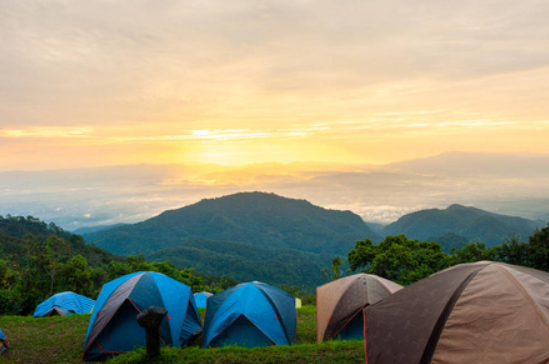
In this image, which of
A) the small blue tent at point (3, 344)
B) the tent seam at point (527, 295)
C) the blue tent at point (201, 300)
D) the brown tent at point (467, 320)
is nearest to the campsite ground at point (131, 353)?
the small blue tent at point (3, 344)

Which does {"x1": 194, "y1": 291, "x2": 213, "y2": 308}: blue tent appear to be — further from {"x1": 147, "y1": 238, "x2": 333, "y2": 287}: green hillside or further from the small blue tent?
{"x1": 147, "y1": 238, "x2": 333, "y2": 287}: green hillside

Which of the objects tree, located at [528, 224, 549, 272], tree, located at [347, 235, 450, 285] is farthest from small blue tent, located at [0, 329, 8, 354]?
tree, located at [528, 224, 549, 272]

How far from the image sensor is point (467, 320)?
4.64 m

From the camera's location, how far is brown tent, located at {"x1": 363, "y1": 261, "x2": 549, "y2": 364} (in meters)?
4.21

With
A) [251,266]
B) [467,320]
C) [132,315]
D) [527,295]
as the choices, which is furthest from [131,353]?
[251,266]

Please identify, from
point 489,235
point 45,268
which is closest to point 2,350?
point 45,268

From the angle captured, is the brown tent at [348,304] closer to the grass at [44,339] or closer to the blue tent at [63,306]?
the grass at [44,339]

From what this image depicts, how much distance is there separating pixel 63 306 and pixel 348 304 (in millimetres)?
14450

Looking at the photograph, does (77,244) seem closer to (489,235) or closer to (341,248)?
(341,248)

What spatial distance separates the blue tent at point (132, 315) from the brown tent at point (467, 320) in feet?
20.3

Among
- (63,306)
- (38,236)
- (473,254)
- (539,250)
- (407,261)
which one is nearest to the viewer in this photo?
(63,306)

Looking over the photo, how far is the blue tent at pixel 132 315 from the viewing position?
8891 millimetres

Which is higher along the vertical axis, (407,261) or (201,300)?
(201,300)

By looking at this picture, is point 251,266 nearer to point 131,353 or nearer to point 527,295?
point 131,353
